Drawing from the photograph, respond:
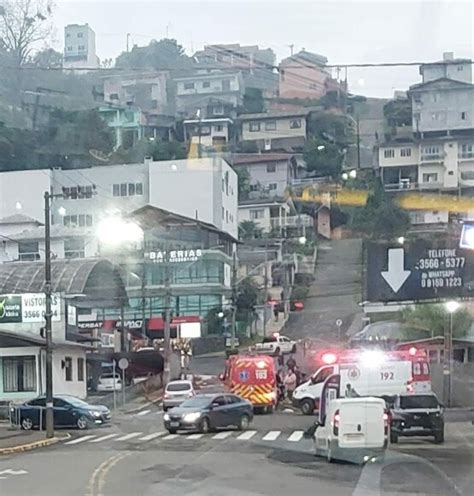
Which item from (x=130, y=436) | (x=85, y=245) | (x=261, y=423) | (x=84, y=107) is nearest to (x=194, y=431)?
(x=130, y=436)

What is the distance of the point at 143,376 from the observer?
43.7 meters

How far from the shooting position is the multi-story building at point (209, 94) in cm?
3266

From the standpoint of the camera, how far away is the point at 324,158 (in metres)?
34.9

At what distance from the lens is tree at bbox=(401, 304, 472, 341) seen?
133 ft

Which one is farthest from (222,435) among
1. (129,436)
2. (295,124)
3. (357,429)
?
(295,124)

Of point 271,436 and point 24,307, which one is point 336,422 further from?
point 24,307

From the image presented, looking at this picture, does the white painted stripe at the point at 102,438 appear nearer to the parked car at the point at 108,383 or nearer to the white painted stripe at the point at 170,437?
the white painted stripe at the point at 170,437

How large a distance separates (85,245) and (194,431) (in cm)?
1325

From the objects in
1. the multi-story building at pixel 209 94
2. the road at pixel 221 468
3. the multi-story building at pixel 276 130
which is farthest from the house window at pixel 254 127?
the road at pixel 221 468

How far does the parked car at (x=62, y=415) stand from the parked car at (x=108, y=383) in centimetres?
1151

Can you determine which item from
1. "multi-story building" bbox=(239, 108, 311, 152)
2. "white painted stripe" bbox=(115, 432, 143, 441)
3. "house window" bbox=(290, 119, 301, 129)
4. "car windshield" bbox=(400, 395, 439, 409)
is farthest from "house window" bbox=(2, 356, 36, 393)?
"car windshield" bbox=(400, 395, 439, 409)

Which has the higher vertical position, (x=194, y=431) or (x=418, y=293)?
(x=418, y=293)

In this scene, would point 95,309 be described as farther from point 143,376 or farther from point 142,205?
point 142,205

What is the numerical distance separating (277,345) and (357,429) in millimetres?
23441
